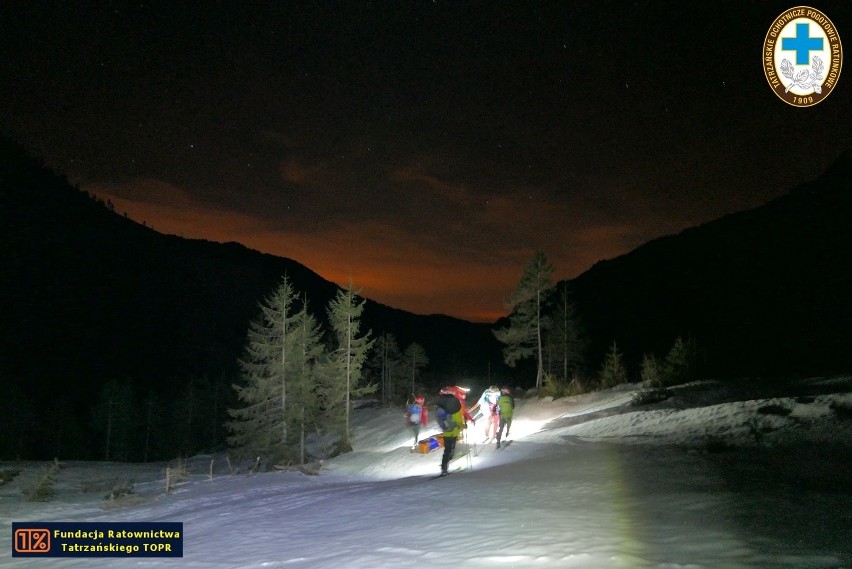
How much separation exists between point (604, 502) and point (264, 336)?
30.6m

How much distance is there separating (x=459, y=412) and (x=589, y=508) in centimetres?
559

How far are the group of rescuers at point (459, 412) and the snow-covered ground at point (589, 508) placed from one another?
0.80 m

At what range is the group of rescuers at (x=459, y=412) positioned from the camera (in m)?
13.6

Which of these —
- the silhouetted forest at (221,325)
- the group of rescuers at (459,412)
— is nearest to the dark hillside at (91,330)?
the silhouetted forest at (221,325)

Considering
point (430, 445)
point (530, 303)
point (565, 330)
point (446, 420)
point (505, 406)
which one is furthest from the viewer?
point (565, 330)

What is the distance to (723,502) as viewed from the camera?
7887 millimetres

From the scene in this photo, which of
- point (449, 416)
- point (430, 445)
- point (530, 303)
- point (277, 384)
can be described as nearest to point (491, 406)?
point (430, 445)

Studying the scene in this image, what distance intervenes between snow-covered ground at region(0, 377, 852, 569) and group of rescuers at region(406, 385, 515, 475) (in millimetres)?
801

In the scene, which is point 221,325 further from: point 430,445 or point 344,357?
A: point 430,445

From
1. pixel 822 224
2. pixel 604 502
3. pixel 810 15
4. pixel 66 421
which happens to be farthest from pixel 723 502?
pixel 822 224

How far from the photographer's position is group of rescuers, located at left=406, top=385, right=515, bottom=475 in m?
13.6

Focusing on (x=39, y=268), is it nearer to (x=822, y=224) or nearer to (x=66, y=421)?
(x=66, y=421)

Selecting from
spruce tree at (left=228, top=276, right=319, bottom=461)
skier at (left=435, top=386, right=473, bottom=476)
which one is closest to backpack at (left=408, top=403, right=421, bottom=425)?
skier at (left=435, top=386, right=473, bottom=476)

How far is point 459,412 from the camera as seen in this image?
1367 cm
